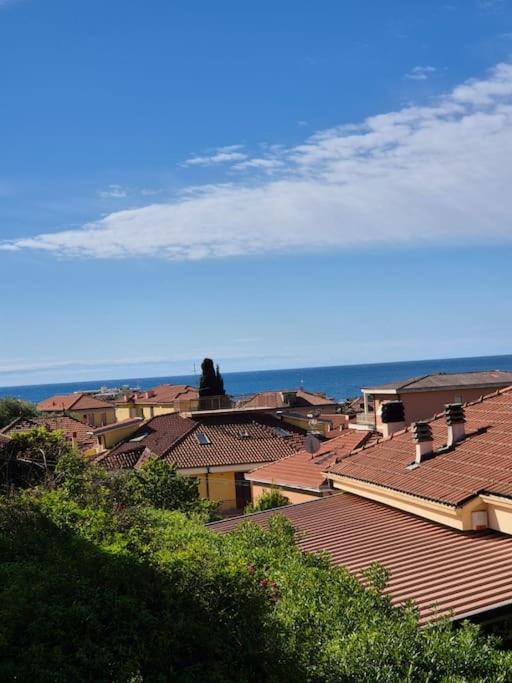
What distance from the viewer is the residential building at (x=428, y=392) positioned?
2888cm

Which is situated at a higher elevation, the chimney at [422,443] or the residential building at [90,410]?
the chimney at [422,443]

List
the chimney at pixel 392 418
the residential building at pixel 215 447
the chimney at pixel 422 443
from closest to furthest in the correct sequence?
the chimney at pixel 422 443
the chimney at pixel 392 418
the residential building at pixel 215 447

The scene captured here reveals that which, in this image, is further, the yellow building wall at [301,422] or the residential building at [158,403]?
the residential building at [158,403]

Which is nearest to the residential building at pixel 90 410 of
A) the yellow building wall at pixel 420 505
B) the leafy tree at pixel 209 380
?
the leafy tree at pixel 209 380

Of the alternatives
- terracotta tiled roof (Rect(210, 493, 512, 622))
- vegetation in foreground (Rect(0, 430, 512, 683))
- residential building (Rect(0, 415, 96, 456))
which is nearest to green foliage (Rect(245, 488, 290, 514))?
terracotta tiled roof (Rect(210, 493, 512, 622))

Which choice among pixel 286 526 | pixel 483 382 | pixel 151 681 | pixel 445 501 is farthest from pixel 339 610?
pixel 483 382

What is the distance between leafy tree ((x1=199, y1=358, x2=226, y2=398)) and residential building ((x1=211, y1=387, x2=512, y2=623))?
4735 cm

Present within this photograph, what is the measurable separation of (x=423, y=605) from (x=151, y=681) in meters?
4.20

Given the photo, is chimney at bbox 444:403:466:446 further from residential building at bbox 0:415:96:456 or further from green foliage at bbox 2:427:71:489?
residential building at bbox 0:415:96:456

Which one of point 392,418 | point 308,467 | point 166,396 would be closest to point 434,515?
point 392,418

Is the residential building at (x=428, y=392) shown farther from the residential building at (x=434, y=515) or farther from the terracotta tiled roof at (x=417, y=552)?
the terracotta tiled roof at (x=417, y=552)

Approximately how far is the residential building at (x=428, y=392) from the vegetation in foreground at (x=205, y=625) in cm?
2106

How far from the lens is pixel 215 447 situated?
37.7 meters

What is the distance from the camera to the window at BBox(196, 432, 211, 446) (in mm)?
38006
